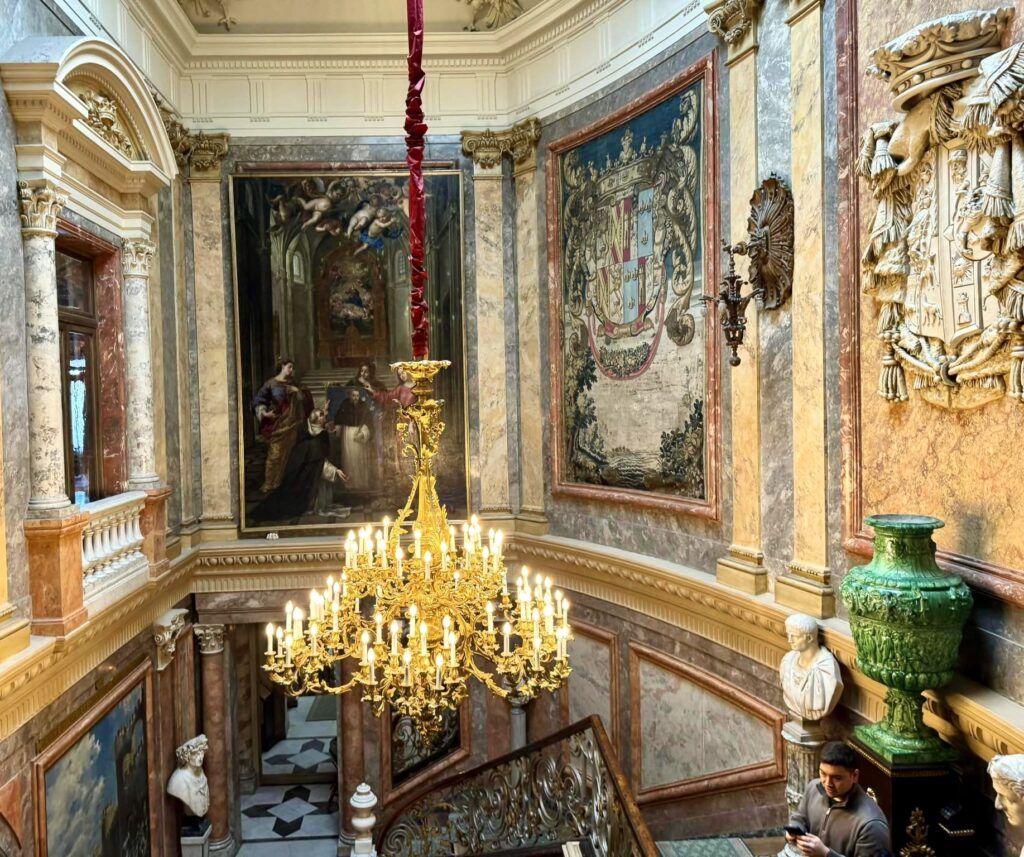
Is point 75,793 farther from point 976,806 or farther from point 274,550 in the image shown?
point 976,806

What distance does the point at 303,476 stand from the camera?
845 centimetres

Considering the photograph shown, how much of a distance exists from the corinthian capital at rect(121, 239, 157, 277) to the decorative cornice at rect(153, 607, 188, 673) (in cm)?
323

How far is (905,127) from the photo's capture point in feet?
12.4

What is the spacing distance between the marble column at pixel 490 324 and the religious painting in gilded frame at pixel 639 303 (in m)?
0.69

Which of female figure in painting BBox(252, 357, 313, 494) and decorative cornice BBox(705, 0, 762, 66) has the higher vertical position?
decorative cornice BBox(705, 0, 762, 66)

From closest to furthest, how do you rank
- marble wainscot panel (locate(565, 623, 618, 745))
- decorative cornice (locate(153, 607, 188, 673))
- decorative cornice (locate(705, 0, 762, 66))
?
1. decorative cornice (locate(705, 0, 762, 66))
2. decorative cornice (locate(153, 607, 188, 673))
3. marble wainscot panel (locate(565, 623, 618, 745))

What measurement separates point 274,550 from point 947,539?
6542 millimetres

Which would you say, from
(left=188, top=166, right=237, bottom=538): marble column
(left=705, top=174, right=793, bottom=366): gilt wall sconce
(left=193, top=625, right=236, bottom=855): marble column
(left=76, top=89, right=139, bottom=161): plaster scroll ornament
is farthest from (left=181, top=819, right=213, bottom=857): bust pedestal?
(left=705, top=174, right=793, bottom=366): gilt wall sconce

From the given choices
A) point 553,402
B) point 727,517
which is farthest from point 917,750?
point 553,402

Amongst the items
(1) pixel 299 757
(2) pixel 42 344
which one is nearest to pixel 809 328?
(2) pixel 42 344

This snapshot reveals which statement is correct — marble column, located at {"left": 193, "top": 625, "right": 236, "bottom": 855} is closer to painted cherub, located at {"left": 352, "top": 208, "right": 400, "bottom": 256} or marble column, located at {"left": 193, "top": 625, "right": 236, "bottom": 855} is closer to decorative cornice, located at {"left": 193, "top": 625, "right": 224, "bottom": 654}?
decorative cornice, located at {"left": 193, "top": 625, "right": 224, "bottom": 654}

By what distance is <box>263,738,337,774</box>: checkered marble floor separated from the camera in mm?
11078

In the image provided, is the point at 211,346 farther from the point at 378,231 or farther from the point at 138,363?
the point at 378,231

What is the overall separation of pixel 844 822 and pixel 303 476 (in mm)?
6440
